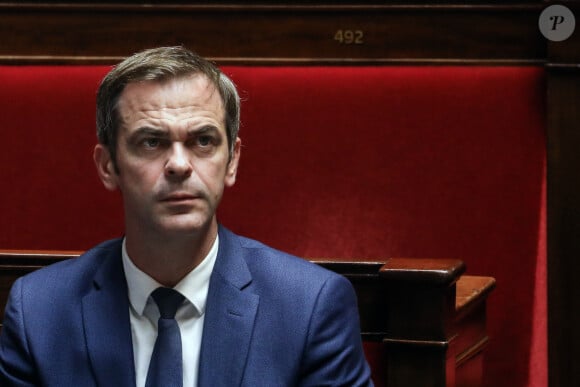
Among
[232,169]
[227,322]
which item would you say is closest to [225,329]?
[227,322]

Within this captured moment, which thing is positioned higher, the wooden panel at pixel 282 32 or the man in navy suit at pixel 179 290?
the wooden panel at pixel 282 32

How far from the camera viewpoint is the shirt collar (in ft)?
2.10

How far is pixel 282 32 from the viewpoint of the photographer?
122cm

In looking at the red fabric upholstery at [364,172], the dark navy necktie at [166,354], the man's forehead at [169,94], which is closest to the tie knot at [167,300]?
the dark navy necktie at [166,354]

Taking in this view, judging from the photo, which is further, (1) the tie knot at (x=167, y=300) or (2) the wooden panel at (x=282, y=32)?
(2) the wooden panel at (x=282, y=32)

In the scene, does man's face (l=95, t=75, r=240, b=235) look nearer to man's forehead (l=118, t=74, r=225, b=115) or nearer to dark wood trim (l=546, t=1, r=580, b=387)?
man's forehead (l=118, t=74, r=225, b=115)

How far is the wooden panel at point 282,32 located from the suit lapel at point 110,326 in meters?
0.60

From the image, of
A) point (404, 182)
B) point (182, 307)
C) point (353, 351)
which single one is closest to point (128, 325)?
point (182, 307)

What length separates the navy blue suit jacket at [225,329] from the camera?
2.05 ft

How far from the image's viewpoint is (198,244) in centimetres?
64

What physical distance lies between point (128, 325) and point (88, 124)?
0.64 metres

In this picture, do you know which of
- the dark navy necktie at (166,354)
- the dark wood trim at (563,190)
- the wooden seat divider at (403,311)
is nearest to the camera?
the dark navy necktie at (166,354)

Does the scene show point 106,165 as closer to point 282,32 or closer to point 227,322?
point 227,322

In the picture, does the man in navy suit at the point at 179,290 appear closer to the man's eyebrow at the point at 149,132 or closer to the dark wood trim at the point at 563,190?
the man's eyebrow at the point at 149,132
